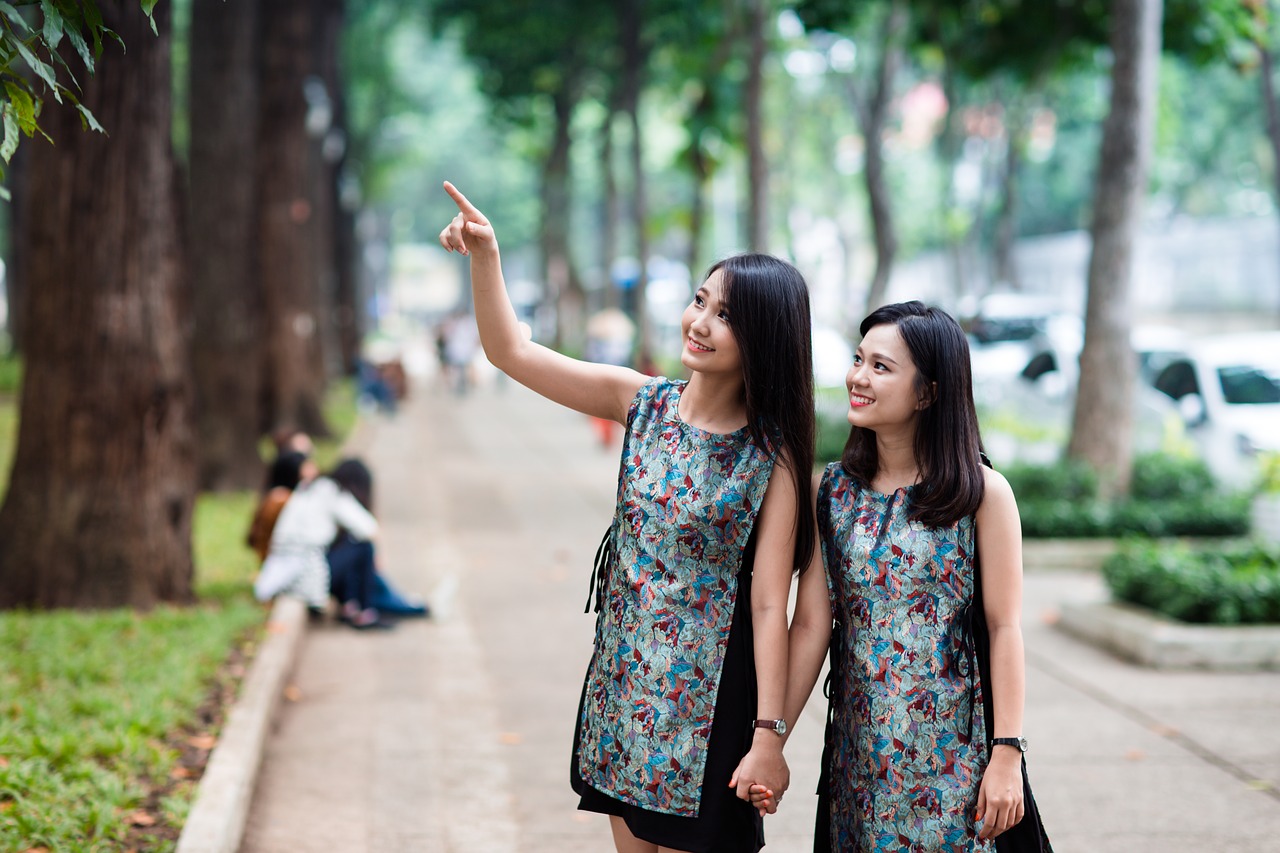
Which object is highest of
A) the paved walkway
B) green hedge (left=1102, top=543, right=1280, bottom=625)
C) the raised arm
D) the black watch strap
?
the raised arm

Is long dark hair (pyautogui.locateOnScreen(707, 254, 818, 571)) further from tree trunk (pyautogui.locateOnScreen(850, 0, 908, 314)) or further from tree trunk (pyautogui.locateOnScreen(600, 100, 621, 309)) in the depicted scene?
tree trunk (pyautogui.locateOnScreen(600, 100, 621, 309))

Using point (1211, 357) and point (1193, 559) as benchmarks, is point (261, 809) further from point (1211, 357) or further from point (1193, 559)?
point (1211, 357)

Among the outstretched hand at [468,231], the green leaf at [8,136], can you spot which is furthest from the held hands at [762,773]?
the green leaf at [8,136]

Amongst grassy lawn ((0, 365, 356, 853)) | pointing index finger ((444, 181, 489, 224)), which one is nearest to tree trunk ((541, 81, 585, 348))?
grassy lawn ((0, 365, 356, 853))

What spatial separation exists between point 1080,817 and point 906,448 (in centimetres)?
298

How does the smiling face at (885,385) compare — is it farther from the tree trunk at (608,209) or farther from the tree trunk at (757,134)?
the tree trunk at (608,209)

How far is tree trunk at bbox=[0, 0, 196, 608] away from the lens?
7895mm

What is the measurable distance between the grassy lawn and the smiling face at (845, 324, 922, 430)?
2.88 m

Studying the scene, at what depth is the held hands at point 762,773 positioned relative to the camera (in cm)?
303

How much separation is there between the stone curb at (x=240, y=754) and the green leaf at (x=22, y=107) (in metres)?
2.31

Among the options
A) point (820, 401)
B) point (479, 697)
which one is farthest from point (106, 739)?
point (820, 401)

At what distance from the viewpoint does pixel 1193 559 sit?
28.9 ft

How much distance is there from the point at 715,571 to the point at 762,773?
44cm

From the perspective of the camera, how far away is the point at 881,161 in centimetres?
1952
